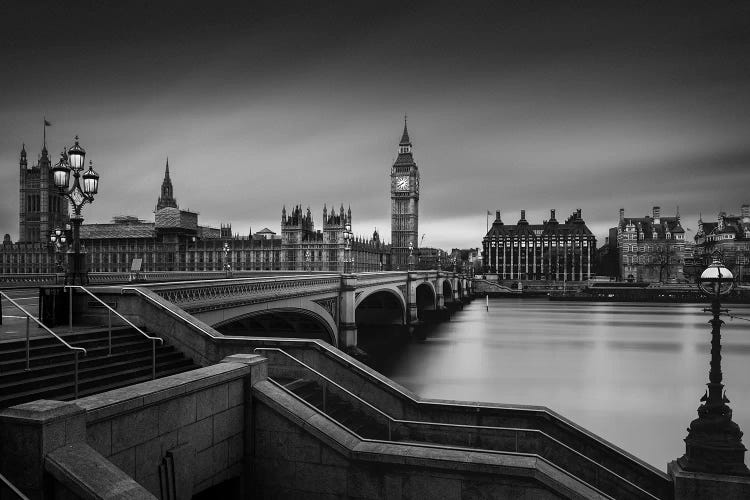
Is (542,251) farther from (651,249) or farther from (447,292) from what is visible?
(447,292)

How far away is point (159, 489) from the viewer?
29.1 ft

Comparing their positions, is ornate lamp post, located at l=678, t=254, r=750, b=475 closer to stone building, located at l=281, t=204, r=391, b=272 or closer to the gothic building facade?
stone building, located at l=281, t=204, r=391, b=272

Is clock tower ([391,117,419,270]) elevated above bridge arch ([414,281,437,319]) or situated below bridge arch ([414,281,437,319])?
above

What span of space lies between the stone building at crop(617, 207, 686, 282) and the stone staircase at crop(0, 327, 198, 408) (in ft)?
512

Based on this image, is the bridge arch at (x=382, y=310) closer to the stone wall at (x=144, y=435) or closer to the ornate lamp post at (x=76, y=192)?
the ornate lamp post at (x=76, y=192)

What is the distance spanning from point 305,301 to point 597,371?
74.7 feet

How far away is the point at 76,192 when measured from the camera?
1766 centimetres

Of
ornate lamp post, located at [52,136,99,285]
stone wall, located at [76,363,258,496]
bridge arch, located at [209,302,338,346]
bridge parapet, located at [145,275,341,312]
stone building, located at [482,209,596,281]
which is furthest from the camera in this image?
stone building, located at [482,209,596,281]

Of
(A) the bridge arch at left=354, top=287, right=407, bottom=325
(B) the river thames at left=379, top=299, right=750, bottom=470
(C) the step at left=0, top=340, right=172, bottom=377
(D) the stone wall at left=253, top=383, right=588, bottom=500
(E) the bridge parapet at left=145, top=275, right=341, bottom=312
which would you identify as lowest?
(B) the river thames at left=379, top=299, right=750, bottom=470

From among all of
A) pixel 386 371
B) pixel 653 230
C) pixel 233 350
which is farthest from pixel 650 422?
pixel 653 230

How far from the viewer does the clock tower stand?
16725cm

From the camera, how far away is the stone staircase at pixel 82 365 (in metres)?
9.42

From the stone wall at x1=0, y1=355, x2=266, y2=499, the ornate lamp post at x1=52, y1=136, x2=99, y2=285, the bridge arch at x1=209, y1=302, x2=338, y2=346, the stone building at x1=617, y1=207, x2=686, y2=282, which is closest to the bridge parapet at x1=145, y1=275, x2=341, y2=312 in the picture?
the ornate lamp post at x1=52, y1=136, x2=99, y2=285

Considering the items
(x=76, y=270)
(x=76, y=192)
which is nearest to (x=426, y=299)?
(x=76, y=192)
